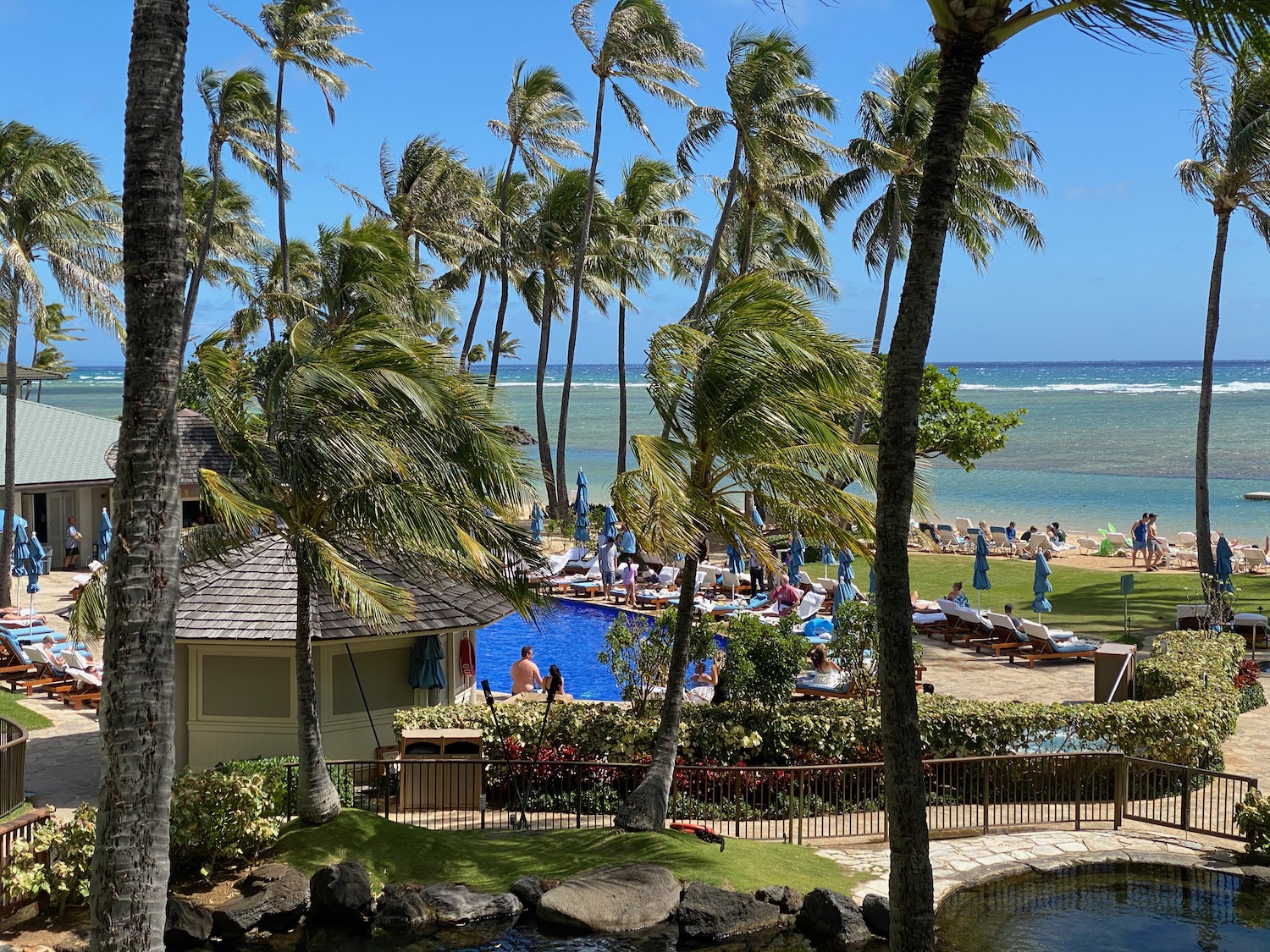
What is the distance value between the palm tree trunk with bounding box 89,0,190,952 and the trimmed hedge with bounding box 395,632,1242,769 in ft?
25.8

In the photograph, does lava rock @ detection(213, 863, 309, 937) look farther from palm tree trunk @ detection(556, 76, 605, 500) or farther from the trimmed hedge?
palm tree trunk @ detection(556, 76, 605, 500)

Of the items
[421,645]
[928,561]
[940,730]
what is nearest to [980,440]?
[928,561]

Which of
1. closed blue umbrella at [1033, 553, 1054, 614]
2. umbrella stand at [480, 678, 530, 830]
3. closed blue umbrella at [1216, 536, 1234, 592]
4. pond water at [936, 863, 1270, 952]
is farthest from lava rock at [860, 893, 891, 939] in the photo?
closed blue umbrella at [1216, 536, 1234, 592]

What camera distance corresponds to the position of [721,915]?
35.8ft

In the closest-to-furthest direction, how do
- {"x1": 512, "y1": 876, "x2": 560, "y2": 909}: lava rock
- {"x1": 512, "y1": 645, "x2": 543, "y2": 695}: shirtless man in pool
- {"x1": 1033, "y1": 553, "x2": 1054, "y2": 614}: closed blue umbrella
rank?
{"x1": 512, "y1": 876, "x2": 560, "y2": 909}: lava rock
{"x1": 512, "y1": 645, "x2": 543, "y2": 695}: shirtless man in pool
{"x1": 1033, "y1": 553, "x2": 1054, "y2": 614}: closed blue umbrella

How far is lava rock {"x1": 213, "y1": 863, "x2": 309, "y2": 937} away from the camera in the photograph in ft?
34.8

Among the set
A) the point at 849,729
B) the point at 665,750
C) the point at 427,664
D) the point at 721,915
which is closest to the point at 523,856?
the point at 665,750

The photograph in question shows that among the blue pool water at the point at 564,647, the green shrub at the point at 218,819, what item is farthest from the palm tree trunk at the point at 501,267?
the green shrub at the point at 218,819

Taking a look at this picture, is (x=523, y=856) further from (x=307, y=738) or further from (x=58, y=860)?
(x=58, y=860)

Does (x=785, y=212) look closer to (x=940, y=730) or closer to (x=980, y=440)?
(x=980, y=440)

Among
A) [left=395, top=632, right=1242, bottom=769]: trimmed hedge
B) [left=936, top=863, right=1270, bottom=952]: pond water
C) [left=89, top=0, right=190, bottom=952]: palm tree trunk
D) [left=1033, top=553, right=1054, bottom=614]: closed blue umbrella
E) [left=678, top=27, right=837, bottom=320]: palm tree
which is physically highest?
[left=678, top=27, right=837, bottom=320]: palm tree

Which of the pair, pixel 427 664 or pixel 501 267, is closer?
pixel 427 664

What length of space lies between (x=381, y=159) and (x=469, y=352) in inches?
311

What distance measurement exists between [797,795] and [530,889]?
13.4 ft
